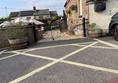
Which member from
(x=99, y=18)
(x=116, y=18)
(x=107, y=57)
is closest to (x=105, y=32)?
(x=99, y=18)

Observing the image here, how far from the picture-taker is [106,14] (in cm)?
1198

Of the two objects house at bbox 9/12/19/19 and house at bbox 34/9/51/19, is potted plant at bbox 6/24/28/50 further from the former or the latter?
house at bbox 9/12/19/19

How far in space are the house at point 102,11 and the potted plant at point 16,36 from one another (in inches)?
191

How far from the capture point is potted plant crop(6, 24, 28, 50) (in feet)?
31.4

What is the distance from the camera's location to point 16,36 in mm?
9758

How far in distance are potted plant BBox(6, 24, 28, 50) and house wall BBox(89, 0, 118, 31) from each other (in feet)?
15.8

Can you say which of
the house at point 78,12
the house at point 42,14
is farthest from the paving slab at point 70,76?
the house at point 42,14

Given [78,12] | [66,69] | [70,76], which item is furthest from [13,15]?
[70,76]

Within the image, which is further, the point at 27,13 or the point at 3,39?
the point at 27,13

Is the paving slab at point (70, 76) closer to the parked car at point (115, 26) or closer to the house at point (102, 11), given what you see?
the parked car at point (115, 26)

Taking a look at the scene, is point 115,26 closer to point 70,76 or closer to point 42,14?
point 70,76

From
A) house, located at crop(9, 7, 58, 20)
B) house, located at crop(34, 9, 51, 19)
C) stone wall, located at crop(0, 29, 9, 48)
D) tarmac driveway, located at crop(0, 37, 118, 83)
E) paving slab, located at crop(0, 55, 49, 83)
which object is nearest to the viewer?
tarmac driveway, located at crop(0, 37, 118, 83)

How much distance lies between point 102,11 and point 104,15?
0.95 feet

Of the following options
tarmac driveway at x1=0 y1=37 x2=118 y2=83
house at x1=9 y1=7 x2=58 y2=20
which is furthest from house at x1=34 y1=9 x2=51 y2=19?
tarmac driveway at x1=0 y1=37 x2=118 y2=83
